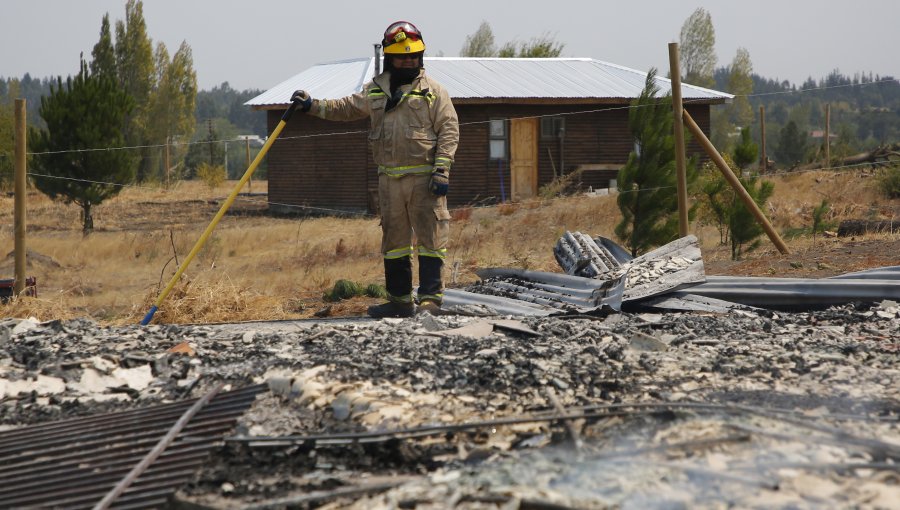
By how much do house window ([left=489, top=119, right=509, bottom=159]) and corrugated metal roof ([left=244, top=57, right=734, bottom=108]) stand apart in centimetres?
93

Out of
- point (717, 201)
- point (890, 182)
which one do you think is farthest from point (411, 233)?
point (890, 182)

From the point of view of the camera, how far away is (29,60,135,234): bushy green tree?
1984 centimetres

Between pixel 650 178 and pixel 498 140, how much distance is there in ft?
44.0

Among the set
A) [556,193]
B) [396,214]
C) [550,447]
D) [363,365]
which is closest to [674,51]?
[396,214]

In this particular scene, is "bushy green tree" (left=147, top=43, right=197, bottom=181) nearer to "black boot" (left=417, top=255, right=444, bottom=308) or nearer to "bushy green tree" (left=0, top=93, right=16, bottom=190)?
"bushy green tree" (left=0, top=93, right=16, bottom=190)

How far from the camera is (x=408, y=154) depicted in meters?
7.69

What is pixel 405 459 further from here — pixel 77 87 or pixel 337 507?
pixel 77 87

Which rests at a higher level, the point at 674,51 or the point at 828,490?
the point at 674,51

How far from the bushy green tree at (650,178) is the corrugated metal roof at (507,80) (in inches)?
463

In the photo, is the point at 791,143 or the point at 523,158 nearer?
the point at 523,158

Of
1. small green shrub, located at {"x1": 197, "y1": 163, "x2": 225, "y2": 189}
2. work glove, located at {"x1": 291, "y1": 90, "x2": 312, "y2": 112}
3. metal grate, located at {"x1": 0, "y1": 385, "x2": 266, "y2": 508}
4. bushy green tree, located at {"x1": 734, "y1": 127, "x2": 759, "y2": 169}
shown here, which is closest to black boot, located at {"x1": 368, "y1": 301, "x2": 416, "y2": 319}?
work glove, located at {"x1": 291, "y1": 90, "x2": 312, "y2": 112}

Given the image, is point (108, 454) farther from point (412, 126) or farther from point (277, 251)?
point (277, 251)

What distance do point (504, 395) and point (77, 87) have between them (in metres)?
17.7

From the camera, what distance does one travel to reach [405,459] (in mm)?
4059
